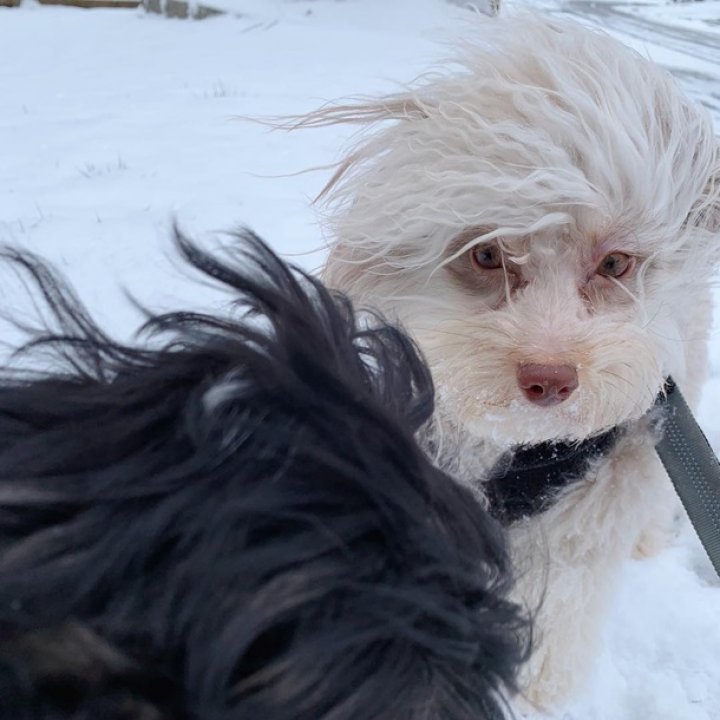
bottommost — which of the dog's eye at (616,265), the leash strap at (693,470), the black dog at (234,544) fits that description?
the leash strap at (693,470)

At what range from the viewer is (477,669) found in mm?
659

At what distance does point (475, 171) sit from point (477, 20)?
1.27ft

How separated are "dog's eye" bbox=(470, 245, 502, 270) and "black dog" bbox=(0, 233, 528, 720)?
863mm

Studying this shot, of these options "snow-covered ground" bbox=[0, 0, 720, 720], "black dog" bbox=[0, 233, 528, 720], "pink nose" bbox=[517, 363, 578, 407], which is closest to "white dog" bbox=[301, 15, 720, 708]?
"pink nose" bbox=[517, 363, 578, 407]

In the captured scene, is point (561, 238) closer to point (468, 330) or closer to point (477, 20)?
point (468, 330)

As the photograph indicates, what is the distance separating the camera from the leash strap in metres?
1.33

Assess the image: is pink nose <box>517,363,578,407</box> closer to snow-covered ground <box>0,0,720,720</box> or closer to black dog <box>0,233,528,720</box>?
snow-covered ground <box>0,0,720,720</box>

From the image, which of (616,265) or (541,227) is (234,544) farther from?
(616,265)

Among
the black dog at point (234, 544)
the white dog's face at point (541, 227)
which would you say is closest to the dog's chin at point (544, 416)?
the white dog's face at point (541, 227)

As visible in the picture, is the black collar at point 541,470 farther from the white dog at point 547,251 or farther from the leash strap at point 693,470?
the leash strap at point 693,470

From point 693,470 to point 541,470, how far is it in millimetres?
261

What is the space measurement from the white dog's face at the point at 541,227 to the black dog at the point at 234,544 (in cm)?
72

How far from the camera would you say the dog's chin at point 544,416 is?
1.35m

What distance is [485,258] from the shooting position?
153 centimetres
